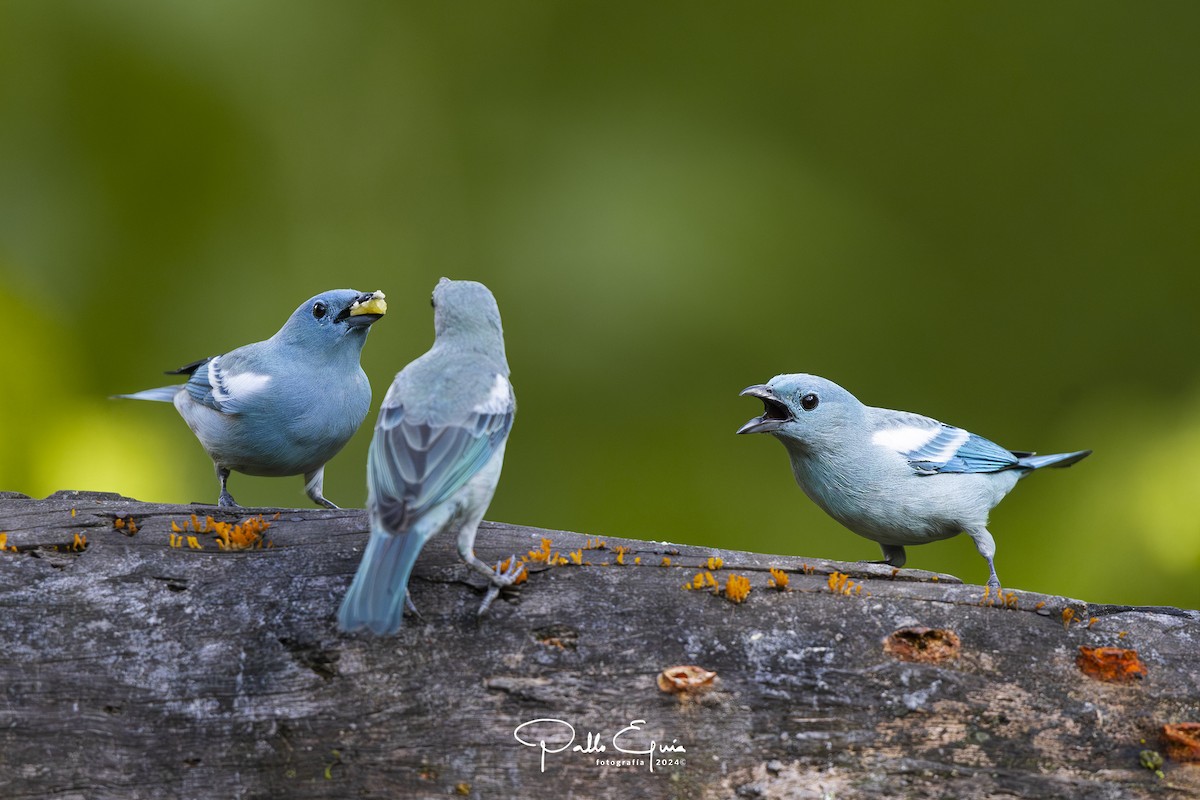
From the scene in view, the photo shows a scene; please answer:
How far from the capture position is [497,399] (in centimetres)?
324

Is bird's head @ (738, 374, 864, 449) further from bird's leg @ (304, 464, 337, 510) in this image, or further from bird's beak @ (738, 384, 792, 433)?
bird's leg @ (304, 464, 337, 510)

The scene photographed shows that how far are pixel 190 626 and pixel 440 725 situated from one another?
2.58 ft

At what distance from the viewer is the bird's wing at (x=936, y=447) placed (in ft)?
13.7

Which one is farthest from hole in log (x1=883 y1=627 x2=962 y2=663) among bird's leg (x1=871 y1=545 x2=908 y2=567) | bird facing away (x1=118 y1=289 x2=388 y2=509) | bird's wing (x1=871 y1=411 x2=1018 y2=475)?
bird facing away (x1=118 y1=289 x2=388 y2=509)

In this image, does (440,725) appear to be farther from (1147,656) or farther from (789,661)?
(1147,656)

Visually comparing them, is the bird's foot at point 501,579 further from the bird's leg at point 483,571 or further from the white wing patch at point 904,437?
the white wing patch at point 904,437

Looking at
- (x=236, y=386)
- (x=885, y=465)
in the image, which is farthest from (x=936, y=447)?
(x=236, y=386)

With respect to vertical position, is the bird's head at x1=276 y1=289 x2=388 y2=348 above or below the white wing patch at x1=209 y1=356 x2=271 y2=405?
above

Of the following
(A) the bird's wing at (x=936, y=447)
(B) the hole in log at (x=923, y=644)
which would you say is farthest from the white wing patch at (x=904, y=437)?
(B) the hole in log at (x=923, y=644)

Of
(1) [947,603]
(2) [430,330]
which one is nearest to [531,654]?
(1) [947,603]

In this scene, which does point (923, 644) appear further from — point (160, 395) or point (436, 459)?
point (160, 395)

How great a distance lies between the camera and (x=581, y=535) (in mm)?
3469

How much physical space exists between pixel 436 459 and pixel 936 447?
2.20 metres

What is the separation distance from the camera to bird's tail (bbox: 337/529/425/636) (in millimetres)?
2570
